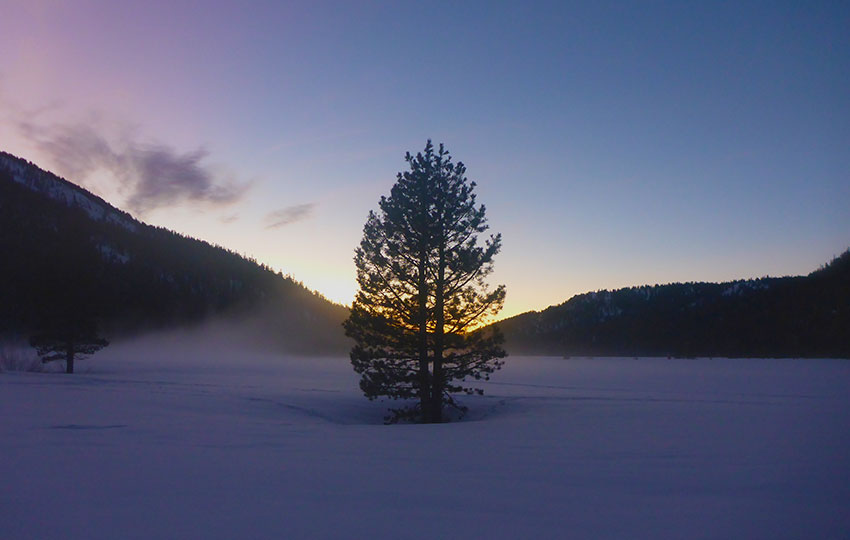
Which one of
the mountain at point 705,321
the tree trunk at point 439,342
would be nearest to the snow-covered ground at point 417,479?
the tree trunk at point 439,342

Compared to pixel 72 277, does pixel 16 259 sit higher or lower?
higher

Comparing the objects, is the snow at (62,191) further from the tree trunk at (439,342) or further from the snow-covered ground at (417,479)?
the snow-covered ground at (417,479)

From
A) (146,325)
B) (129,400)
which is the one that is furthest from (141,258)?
(129,400)

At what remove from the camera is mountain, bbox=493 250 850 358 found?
79.3 m

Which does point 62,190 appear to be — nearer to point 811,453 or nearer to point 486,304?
point 486,304

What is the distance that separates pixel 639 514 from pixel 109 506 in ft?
17.0

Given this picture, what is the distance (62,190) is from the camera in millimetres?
114875

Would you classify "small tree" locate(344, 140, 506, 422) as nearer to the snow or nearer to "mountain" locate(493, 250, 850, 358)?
"mountain" locate(493, 250, 850, 358)

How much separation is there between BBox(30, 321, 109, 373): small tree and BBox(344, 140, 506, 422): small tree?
86.7 feet

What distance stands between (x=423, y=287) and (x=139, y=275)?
103 metres

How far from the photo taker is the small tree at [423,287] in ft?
63.4

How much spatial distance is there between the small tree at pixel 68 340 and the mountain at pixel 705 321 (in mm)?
48905

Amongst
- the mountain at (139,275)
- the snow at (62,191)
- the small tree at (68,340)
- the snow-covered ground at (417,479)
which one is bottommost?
the snow-covered ground at (417,479)

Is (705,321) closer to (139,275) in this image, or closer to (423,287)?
(423,287)
